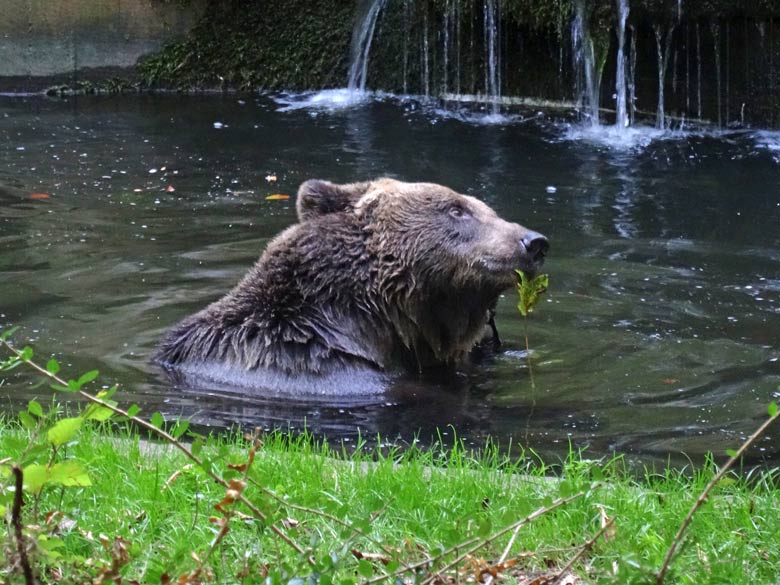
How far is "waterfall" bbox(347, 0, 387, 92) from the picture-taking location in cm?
1759

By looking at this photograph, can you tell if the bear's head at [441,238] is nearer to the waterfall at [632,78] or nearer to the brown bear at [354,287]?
the brown bear at [354,287]

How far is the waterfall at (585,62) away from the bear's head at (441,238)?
8.71 meters

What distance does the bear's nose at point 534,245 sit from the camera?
654 cm

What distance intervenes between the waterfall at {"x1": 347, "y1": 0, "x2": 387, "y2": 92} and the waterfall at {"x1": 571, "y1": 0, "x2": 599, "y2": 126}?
129 inches

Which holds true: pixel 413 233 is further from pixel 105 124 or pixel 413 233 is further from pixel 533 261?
pixel 105 124

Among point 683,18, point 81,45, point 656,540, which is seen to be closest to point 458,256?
point 656,540

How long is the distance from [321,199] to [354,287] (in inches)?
21.3

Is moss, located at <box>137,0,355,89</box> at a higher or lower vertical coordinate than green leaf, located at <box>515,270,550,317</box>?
higher

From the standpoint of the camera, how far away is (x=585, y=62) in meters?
15.5

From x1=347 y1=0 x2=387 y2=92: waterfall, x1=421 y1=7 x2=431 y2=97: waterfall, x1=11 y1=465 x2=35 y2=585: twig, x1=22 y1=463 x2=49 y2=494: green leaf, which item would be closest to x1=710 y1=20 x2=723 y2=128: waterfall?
x1=421 y1=7 x2=431 y2=97: waterfall

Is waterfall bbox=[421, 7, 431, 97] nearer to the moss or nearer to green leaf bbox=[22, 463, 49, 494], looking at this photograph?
the moss

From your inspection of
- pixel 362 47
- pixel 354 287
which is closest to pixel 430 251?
pixel 354 287

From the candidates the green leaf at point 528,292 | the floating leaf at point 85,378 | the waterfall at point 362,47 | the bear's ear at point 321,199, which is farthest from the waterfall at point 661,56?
the floating leaf at point 85,378

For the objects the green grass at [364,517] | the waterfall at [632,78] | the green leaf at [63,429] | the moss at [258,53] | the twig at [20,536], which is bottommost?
the green grass at [364,517]
